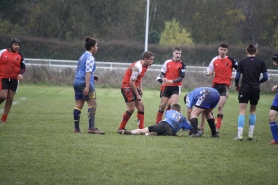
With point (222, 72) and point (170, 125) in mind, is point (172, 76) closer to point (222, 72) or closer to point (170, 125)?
point (222, 72)

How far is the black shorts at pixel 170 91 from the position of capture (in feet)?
45.4

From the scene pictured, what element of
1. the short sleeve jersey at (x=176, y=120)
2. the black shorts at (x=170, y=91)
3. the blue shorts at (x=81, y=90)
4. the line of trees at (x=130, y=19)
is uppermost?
the line of trees at (x=130, y=19)

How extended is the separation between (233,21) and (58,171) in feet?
185

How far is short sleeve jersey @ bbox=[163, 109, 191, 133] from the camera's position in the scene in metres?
11.7

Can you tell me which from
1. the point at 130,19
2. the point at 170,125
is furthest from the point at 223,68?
the point at 130,19

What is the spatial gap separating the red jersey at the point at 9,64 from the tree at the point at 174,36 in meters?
43.8

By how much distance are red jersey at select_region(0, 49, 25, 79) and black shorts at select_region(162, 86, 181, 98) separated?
376 cm

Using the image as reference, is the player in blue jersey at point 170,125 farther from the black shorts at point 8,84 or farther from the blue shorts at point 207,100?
the black shorts at point 8,84

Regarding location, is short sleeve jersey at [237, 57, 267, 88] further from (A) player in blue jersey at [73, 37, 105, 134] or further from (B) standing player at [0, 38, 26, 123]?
(B) standing player at [0, 38, 26, 123]

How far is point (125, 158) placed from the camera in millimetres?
8453

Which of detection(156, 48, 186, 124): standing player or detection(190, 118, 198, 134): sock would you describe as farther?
detection(156, 48, 186, 124): standing player

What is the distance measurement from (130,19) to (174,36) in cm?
839

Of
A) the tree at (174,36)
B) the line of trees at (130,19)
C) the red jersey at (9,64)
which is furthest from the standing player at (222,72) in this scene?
the line of trees at (130,19)

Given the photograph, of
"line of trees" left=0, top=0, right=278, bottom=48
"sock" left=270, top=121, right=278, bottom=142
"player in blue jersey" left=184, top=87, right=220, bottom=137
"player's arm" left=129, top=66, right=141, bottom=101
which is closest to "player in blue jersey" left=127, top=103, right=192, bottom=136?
"player in blue jersey" left=184, top=87, right=220, bottom=137
